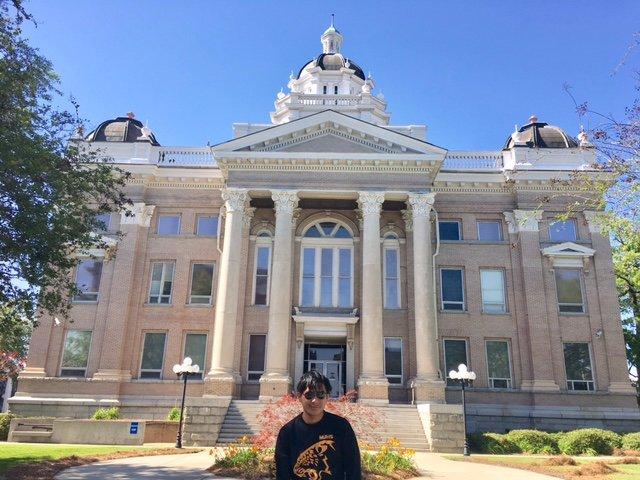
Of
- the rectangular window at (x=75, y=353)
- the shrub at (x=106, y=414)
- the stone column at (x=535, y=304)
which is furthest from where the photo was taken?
the rectangular window at (x=75, y=353)

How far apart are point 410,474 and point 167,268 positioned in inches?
802

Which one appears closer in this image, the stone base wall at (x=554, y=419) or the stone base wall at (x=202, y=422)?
the stone base wall at (x=202, y=422)

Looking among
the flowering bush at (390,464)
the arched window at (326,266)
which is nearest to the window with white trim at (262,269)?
the arched window at (326,266)

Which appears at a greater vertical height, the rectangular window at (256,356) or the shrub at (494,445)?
the rectangular window at (256,356)

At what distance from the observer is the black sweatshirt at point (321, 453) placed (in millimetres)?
4477

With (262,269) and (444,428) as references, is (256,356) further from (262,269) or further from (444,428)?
(444,428)

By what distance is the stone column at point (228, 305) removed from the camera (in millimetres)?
25375

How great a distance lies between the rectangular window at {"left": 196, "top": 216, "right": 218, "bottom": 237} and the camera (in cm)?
3156

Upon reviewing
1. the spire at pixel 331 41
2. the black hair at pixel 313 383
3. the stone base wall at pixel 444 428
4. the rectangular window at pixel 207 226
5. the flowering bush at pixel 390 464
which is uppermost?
the spire at pixel 331 41

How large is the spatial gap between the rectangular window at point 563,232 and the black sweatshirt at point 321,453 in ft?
95.9

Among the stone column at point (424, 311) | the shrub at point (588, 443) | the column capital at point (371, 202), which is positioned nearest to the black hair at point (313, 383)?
the stone column at point (424, 311)

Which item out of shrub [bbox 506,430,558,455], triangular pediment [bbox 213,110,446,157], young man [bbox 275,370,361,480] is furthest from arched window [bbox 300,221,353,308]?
young man [bbox 275,370,361,480]

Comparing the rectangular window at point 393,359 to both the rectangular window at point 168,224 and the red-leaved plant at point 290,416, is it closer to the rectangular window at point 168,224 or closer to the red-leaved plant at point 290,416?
the red-leaved plant at point 290,416

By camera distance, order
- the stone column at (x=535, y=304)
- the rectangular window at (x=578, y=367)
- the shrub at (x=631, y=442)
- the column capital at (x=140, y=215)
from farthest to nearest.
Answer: the column capital at (x=140, y=215) < the rectangular window at (x=578, y=367) < the stone column at (x=535, y=304) < the shrub at (x=631, y=442)
